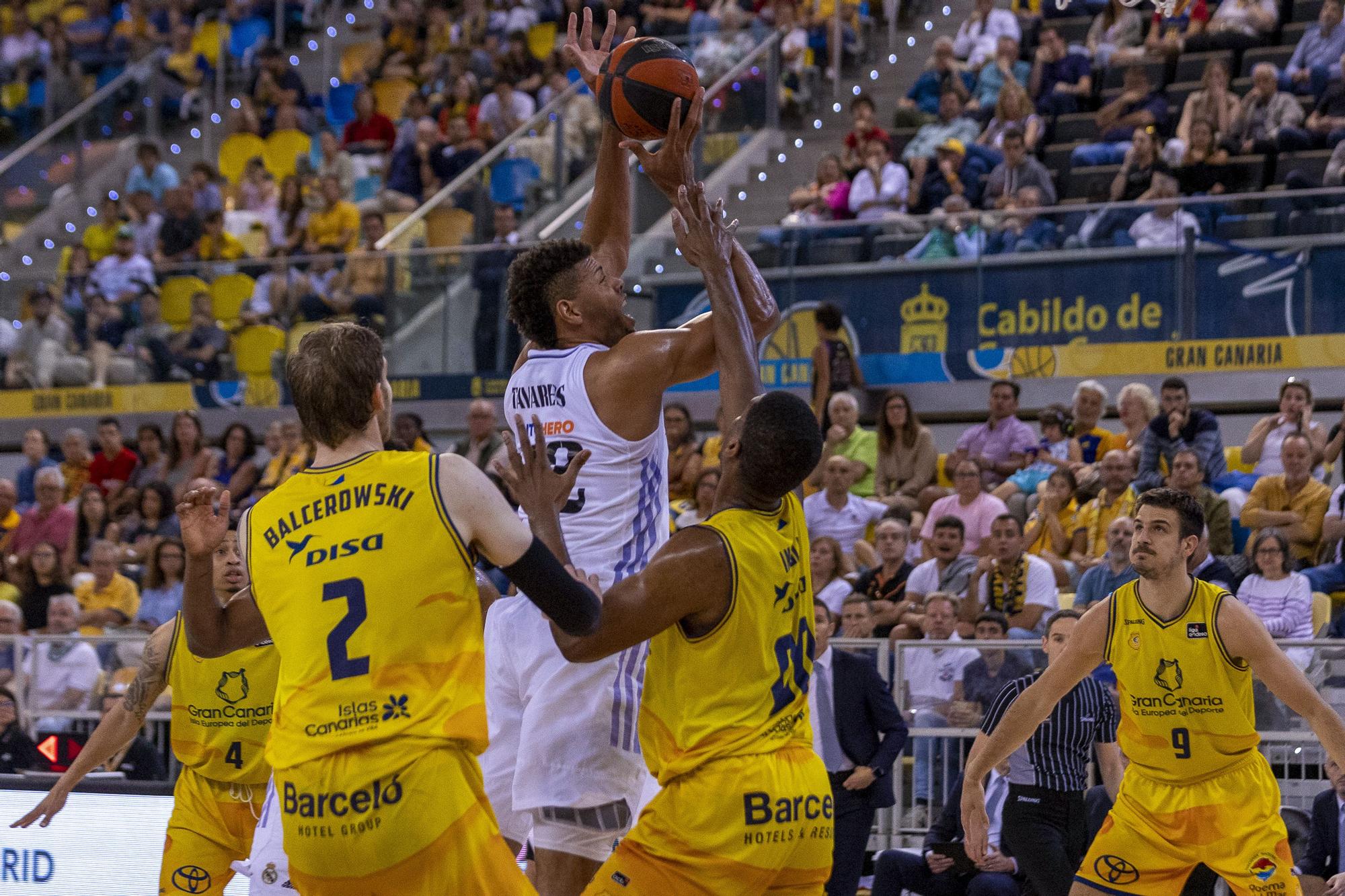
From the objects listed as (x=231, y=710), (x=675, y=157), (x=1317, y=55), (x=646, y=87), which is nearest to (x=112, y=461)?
(x=231, y=710)

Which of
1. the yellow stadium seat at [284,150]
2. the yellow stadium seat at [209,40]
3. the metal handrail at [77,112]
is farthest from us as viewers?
the yellow stadium seat at [209,40]

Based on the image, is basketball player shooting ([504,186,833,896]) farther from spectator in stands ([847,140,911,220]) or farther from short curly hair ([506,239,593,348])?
spectator in stands ([847,140,911,220])

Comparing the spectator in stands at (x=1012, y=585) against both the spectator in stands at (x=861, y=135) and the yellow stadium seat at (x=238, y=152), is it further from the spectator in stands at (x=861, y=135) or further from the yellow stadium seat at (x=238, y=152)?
the yellow stadium seat at (x=238, y=152)

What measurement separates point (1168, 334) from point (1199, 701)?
23.1 feet

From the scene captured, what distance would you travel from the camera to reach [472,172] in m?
17.5

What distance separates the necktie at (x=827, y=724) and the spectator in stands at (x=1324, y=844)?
93.4 inches

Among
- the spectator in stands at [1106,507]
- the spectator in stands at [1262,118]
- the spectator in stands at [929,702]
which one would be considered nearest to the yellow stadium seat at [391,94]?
the spectator in stands at [1262,118]

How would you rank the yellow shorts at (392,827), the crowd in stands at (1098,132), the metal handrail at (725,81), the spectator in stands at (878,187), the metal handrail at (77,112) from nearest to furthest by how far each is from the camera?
the yellow shorts at (392,827) < the crowd in stands at (1098,132) < the spectator in stands at (878,187) < the metal handrail at (725,81) < the metal handrail at (77,112)

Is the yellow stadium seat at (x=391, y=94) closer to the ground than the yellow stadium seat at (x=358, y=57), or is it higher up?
closer to the ground

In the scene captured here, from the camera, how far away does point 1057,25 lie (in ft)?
55.8

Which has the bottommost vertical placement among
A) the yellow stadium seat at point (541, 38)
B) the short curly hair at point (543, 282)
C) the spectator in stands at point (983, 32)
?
the short curly hair at point (543, 282)

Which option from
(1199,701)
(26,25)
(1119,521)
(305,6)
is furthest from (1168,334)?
(26,25)

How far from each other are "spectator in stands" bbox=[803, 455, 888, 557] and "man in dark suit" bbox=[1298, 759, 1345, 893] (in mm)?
4545

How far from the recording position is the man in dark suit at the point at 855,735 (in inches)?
368
